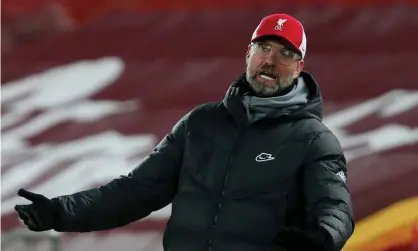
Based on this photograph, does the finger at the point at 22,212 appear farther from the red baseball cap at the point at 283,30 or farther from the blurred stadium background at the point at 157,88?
the blurred stadium background at the point at 157,88

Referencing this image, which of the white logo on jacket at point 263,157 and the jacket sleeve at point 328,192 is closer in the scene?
the jacket sleeve at point 328,192

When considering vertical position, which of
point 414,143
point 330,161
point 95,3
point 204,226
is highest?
point 95,3

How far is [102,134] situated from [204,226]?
1.77 meters

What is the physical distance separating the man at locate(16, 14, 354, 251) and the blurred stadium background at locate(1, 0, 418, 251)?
1.35 m

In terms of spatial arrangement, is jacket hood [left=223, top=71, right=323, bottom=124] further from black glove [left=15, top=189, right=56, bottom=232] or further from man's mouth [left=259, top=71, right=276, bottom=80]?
black glove [left=15, top=189, right=56, bottom=232]

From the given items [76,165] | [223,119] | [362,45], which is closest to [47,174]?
[76,165]

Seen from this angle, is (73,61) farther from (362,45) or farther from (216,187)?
(216,187)

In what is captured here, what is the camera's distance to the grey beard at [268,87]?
4.85 feet

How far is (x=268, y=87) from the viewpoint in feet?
4.85

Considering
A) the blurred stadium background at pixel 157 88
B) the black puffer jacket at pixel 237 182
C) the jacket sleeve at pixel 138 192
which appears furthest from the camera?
the blurred stadium background at pixel 157 88

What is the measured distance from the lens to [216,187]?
57.0 inches

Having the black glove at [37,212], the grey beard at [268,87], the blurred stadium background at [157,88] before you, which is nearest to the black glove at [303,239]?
the grey beard at [268,87]

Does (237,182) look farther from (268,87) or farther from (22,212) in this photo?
(22,212)

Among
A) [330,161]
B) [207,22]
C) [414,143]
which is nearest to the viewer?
[330,161]
